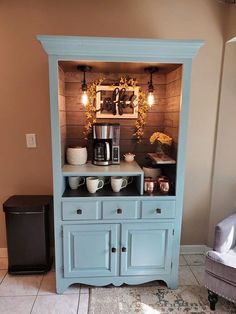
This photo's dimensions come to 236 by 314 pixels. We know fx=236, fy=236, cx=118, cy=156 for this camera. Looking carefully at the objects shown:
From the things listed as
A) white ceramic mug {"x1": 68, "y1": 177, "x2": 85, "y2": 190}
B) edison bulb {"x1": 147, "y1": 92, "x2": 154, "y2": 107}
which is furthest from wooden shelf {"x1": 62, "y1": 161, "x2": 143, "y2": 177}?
edison bulb {"x1": 147, "y1": 92, "x2": 154, "y2": 107}

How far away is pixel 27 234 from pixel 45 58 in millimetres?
1612

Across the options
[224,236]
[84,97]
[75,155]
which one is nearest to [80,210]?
[75,155]

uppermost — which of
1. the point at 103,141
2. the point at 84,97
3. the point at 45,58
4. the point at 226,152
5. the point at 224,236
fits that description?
the point at 45,58

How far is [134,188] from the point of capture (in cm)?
208

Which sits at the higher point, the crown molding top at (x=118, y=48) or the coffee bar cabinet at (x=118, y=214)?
the crown molding top at (x=118, y=48)

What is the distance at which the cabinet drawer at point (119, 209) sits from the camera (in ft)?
6.13

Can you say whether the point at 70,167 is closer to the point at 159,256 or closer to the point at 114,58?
the point at 114,58

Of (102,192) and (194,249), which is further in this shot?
(194,249)

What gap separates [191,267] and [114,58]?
2075mm

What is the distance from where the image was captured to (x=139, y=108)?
2.25 meters

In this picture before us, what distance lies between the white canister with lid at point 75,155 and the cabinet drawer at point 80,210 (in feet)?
1.25

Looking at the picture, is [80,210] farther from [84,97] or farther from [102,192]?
[84,97]

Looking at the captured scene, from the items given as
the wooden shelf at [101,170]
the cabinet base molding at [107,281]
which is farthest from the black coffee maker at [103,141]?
the cabinet base molding at [107,281]

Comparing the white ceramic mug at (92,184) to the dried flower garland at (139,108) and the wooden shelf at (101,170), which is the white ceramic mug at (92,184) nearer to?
the wooden shelf at (101,170)
